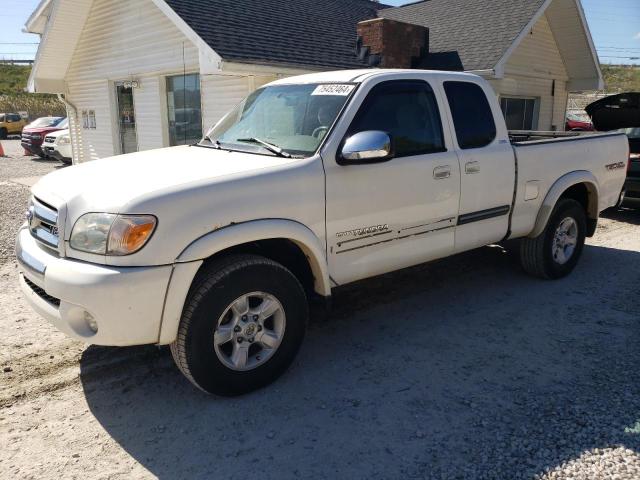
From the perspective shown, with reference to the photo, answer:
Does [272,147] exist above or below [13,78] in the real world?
below

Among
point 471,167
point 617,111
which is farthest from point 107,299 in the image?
point 617,111

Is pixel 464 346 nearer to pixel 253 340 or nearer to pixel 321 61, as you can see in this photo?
pixel 253 340

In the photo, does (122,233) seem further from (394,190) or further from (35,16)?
(35,16)

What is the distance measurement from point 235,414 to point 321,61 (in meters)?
9.41

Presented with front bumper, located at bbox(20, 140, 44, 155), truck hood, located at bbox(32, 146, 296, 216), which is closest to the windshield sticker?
truck hood, located at bbox(32, 146, 296, 216)

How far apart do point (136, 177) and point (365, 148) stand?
1.48 m

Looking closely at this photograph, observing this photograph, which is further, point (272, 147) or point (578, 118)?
point (578, 118)

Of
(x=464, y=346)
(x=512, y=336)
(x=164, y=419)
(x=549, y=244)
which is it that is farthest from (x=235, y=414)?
(x=549, y=244)

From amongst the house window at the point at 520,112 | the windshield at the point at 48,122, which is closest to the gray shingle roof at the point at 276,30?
the house window at the point at 520,112

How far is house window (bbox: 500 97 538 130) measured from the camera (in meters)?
14.4

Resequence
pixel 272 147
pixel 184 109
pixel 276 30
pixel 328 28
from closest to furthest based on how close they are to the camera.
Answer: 1. pixel 272 147
2. pixel 276 30
3. pixel 184 109
4. pixel 328 28

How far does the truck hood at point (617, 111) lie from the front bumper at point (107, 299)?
912 cm

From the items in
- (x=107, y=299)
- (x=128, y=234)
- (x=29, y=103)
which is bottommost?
(x=107, y=299)

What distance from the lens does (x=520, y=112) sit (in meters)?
15.0
